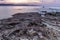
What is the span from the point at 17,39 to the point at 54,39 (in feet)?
3.20

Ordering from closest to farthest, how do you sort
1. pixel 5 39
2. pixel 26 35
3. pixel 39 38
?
pixel 5 39
pixel 39 38
pixel 26 35

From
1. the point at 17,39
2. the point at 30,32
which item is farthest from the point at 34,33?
the point at 17,39

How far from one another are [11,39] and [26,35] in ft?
1.93

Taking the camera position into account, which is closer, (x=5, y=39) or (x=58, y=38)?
(x=5, y=39)

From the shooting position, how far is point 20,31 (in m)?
3.79

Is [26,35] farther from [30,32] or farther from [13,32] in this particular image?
[13,32]

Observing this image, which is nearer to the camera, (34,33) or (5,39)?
(5,39)

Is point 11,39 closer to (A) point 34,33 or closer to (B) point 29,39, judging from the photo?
(B) point 29,39

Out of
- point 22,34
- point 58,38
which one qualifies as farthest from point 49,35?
point 22,34

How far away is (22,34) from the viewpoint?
365cm

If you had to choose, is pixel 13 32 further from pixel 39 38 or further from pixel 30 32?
pixel 39 38

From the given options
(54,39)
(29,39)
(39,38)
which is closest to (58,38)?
(54,39)

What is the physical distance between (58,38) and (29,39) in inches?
31.3

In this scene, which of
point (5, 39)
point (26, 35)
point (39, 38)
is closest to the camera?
point (5, 39)
